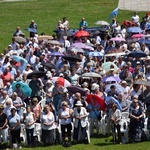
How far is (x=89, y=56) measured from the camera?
2705cm

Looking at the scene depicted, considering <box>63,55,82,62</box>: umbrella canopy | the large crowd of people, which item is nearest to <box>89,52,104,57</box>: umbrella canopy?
the large crowd of people

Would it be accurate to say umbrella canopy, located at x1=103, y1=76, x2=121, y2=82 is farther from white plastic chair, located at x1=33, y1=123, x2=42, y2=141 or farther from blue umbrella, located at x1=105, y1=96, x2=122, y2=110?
white plastic chair, located at x1=33, y1=123, x2=42, y2=141

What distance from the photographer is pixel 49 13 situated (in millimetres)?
49531

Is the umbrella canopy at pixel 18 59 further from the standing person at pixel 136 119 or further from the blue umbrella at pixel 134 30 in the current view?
the standing person at pixel 136 119

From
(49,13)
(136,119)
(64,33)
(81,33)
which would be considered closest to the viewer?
(136,119)

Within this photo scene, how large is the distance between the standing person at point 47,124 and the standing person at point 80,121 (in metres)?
0.78

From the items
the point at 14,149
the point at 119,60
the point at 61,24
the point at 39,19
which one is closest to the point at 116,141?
the point at 14,149

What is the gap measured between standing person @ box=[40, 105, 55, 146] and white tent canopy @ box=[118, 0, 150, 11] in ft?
93.6

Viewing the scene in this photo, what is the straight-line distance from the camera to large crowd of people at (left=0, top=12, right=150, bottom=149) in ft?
70.8

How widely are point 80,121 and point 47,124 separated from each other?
111 centimetres

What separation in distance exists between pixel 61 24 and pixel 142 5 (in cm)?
1558

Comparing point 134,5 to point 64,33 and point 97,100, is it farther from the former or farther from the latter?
point 97,100

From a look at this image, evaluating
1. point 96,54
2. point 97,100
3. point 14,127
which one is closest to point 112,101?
point 97,100

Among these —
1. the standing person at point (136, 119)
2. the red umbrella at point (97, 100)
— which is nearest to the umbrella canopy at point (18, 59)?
the red umbrella at point (97, 100)
